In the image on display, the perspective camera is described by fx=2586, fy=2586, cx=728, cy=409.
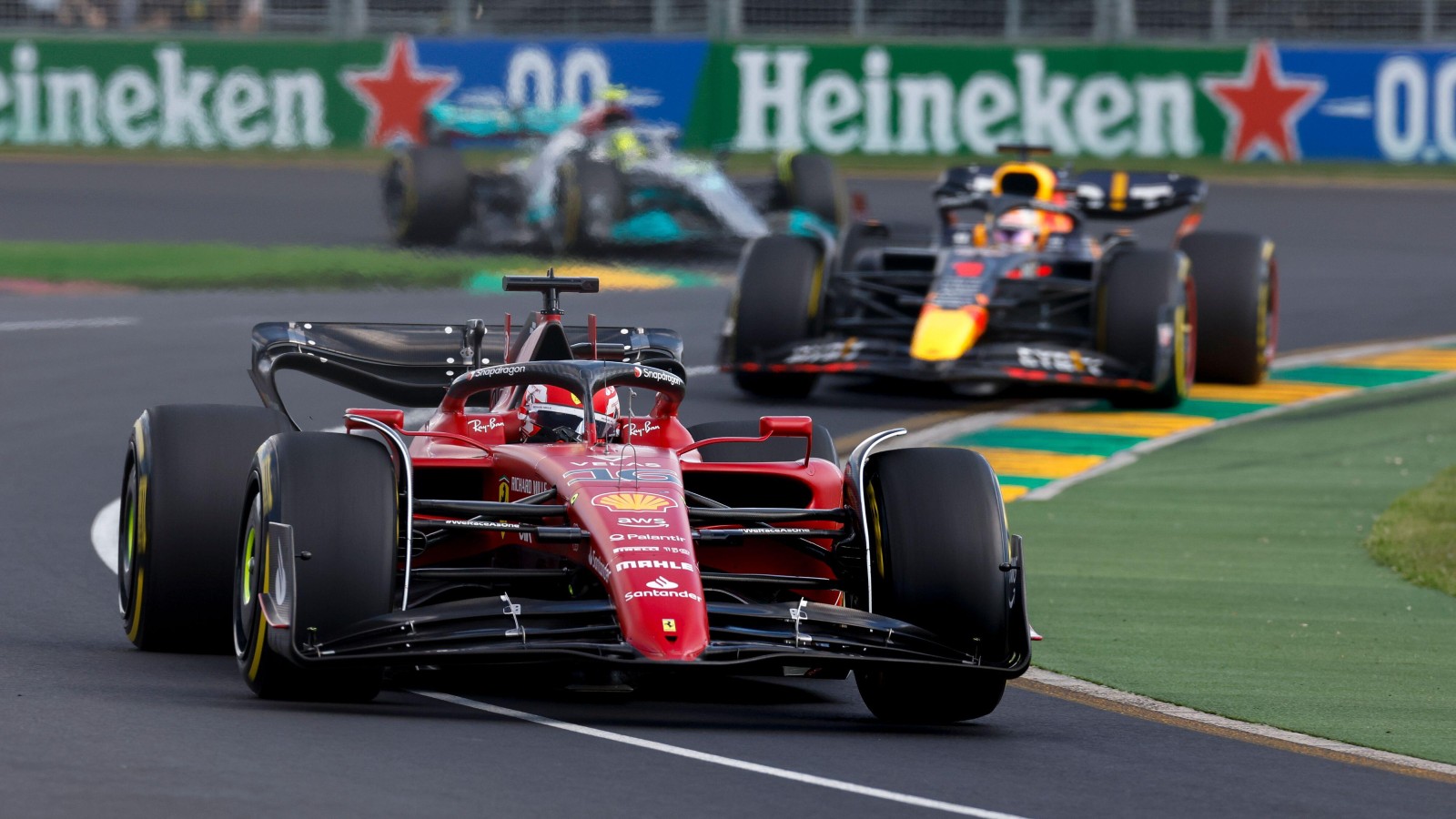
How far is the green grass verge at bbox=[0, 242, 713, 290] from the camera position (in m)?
24.4

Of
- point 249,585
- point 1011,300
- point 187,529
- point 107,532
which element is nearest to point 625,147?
point 1011,300

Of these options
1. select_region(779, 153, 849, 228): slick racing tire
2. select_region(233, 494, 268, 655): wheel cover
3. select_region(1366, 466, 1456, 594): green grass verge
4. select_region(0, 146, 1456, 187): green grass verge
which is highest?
select_region(233, 494, 268, 655): wheel cover

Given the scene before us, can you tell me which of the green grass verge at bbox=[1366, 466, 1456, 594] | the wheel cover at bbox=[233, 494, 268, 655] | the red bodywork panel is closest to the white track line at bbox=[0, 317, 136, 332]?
the green grass verge at bbox=[1366, 466, 1456, 594]

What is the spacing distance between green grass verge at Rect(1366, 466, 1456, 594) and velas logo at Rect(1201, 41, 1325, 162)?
19.2m

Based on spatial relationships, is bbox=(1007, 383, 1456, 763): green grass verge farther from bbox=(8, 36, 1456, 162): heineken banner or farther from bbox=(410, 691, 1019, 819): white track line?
bbox=(8, 36, 1456, 162): heineken banner

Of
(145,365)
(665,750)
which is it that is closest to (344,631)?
(665,750)

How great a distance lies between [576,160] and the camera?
25.7 m

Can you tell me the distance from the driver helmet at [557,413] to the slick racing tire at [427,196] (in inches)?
699

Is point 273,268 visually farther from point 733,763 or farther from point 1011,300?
point 733,763

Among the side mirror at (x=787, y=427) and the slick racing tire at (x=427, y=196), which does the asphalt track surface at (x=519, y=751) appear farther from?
the slick racing tire at (x=427, y=196)

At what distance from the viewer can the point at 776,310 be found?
57.6 ft

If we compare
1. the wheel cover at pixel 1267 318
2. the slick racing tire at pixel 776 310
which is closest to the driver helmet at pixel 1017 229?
the slick racing tire at pixel 776 310

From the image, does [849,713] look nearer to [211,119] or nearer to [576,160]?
[576,160]

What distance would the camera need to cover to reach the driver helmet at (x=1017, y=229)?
1819 centimetres
